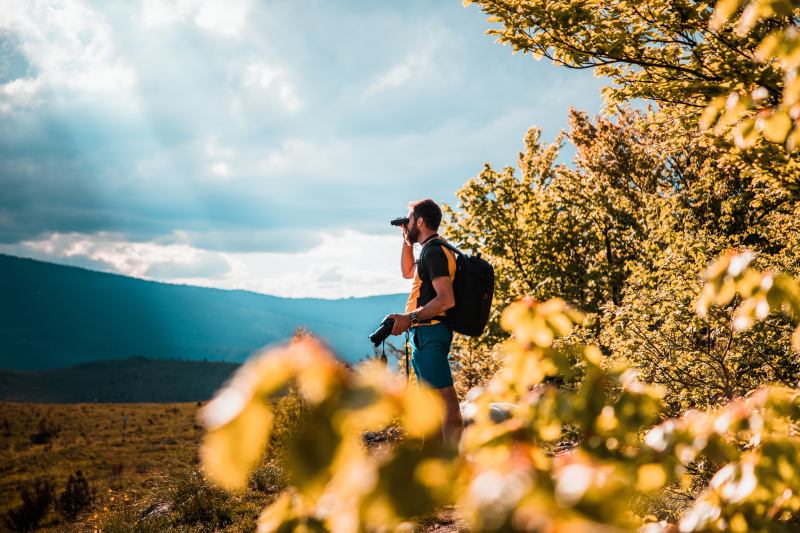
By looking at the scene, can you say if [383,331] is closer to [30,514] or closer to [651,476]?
[651,476]

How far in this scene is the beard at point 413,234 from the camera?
4652 millimetres

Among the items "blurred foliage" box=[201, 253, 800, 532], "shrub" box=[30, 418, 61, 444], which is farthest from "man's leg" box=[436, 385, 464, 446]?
"shrub" box=[30, 418, 61, 444]

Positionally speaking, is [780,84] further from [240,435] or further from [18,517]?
[18,517]

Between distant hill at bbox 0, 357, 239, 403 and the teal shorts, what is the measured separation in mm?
163816

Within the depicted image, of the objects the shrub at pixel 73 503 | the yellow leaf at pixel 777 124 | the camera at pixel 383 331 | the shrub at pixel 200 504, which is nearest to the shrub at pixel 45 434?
the shrub at pixel 73 503

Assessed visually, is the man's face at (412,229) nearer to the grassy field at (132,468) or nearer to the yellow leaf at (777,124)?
the grassy field at (132,468)

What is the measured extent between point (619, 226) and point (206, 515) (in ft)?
45.9

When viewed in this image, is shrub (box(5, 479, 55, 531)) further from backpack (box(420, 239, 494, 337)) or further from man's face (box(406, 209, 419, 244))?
backpack (box(420, 239, 494, 337))

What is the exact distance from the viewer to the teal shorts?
14.0 feet

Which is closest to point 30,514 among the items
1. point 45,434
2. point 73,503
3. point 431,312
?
point 73,503

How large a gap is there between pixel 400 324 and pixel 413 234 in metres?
0.99

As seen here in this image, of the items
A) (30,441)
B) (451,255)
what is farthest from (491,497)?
(30,441)

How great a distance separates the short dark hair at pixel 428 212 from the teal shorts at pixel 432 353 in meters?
0.96

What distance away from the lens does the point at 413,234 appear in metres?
4.68
